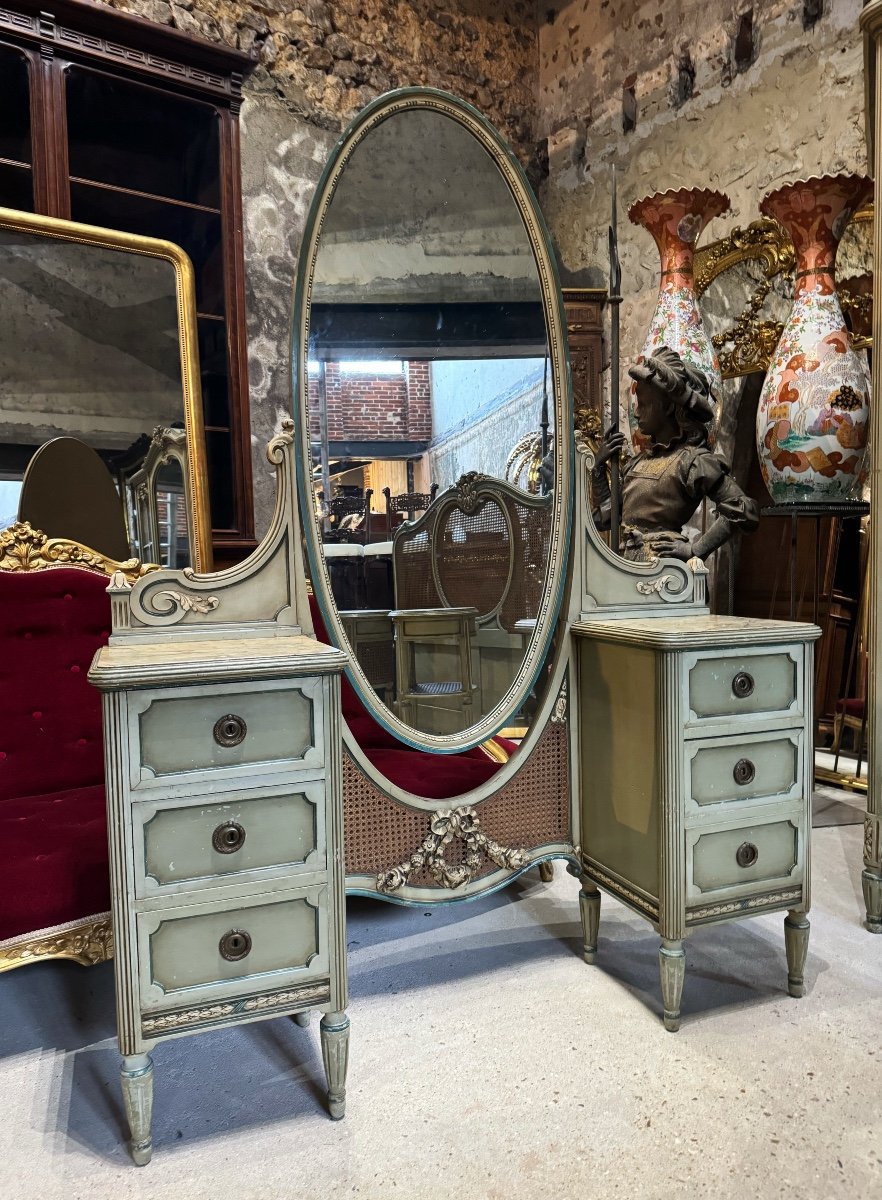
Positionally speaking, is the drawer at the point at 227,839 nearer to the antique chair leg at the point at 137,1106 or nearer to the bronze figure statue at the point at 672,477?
the antique chair leg at the point at 137,1106

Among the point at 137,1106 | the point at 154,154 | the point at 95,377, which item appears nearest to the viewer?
the point at 137,1106

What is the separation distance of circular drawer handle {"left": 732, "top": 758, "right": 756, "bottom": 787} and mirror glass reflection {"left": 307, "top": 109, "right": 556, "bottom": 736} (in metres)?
0.50

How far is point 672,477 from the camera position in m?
2.76

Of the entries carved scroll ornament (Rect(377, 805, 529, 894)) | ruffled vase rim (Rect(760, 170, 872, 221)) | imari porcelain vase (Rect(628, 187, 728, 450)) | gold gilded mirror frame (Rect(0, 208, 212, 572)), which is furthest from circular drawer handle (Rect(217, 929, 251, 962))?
ruffled vase rim (Rect(760, 170, 872, 221))

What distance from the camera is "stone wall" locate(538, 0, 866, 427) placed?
11.7 feet

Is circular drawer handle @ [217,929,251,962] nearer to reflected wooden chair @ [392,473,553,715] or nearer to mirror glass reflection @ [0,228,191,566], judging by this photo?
reflected wooden chair @ [392,473,553,715]

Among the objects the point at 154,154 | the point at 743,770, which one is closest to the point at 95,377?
the point at 154,154

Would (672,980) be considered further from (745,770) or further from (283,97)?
(283,97)

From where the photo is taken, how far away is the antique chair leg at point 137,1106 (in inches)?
53.0

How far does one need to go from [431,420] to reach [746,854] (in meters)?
1.18

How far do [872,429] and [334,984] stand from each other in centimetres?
185

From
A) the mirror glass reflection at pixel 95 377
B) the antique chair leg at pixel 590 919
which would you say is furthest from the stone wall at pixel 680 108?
the antique chair leg at pixel 590 919

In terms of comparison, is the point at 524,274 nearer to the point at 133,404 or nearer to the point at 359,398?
the point at 359,398

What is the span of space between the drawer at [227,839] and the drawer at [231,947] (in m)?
0.05
